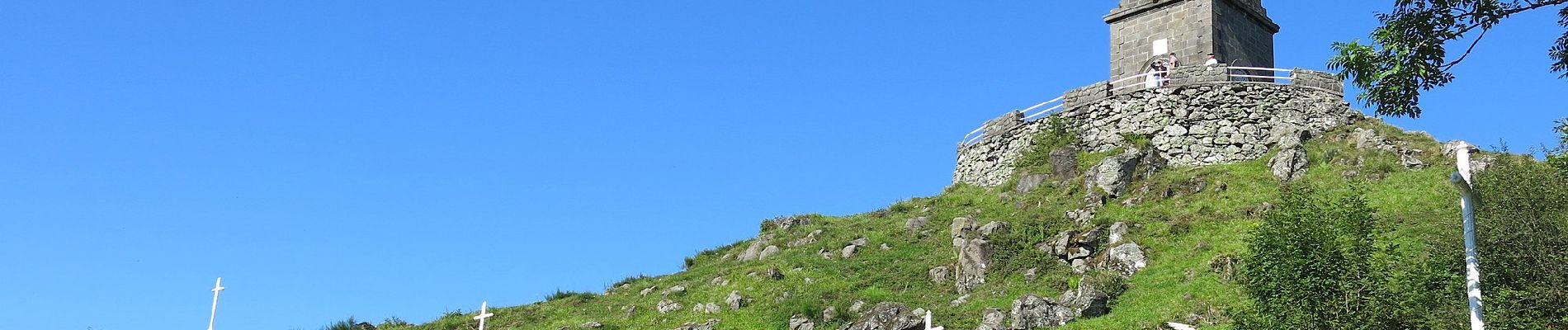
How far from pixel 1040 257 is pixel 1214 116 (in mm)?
9866

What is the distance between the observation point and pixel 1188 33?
4219cm

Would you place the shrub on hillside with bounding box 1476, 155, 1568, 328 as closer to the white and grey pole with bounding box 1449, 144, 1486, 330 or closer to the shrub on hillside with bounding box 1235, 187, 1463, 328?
the shrub on hillside with bounding box 1235, 187, 1463, 328

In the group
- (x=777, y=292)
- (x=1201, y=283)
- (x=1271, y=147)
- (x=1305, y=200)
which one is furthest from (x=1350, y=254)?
(x=1271, y=147)

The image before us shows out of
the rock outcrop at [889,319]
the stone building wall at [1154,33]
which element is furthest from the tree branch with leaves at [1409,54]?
the stone building wall at [1154,33]

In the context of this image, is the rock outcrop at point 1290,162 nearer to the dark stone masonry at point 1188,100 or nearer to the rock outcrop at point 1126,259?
the dark stone masonry at point 1188,100

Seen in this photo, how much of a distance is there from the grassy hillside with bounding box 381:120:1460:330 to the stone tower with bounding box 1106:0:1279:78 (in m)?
5.07

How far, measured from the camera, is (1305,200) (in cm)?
2230

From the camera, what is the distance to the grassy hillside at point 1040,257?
28594mm

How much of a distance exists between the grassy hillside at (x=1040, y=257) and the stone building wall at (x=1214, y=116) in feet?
3.06

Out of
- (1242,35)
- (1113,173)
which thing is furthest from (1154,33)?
(1113,173)

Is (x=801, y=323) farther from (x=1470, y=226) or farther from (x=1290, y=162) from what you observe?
(x=1470, y=226)

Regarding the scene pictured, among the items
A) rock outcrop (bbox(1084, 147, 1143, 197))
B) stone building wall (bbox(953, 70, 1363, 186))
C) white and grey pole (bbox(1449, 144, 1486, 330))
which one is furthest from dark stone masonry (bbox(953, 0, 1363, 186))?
white and grey pole (bbox(1449, 144, 1486, 330))

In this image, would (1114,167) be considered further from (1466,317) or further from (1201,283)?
(1466,317)

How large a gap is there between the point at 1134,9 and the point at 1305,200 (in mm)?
22112
